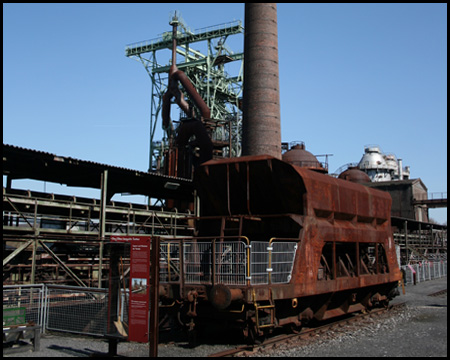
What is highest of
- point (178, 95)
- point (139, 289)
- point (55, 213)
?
point (178, 95)

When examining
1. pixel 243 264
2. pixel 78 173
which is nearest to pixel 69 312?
pixel 243 264

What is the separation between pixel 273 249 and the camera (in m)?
9.61

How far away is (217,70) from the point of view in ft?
170

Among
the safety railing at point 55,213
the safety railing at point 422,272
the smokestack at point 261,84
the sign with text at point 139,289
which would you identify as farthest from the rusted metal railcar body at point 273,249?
the safety railing at point 422,272

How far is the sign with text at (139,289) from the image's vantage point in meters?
8.08

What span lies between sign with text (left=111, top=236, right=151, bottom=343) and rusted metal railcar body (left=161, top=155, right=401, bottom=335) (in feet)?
3.86

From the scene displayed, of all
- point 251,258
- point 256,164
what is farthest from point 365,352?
point 256,164

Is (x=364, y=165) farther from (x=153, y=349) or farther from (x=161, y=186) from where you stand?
(x=153, y=349)

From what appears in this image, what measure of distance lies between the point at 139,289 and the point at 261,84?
13438mm

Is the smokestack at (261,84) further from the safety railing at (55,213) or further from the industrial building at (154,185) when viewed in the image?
the safety railing at (55,213)

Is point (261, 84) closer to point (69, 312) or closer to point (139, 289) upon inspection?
point (69, 312)

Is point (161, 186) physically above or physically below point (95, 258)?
above

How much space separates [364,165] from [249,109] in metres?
51.7

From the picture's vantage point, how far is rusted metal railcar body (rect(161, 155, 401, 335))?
9039 mm
